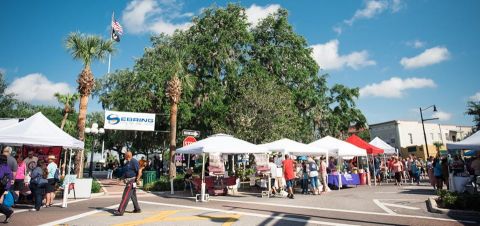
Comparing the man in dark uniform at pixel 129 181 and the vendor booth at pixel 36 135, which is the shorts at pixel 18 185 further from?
the man in dark uniform at pixel 129 181

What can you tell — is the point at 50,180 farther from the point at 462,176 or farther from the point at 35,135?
the point at 462,176

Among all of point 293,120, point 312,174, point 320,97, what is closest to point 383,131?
point 320,97

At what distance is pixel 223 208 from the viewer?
11.3 metres

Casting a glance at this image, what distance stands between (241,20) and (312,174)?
68.0 ft

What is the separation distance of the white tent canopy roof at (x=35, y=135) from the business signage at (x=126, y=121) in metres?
7.99

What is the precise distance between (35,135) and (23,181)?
204 centimetres

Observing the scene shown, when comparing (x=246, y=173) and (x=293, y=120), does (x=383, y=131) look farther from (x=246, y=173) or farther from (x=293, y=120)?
(x=246, y=173)

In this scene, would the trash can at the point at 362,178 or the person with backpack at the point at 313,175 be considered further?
the trash can at the point at 362,178

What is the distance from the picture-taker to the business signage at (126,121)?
21944 mm

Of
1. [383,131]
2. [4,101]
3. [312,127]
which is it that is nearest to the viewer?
[312,127]

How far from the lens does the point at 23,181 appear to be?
443 inches

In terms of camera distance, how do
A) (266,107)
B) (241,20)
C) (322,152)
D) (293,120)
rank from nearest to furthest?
(322,152)
(266,107)
(293,120)
(241,20)

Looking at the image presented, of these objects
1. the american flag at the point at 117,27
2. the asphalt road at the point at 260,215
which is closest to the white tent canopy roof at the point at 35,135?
the asphalt road at the point at 260,215

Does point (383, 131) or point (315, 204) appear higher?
point (383, 131)
